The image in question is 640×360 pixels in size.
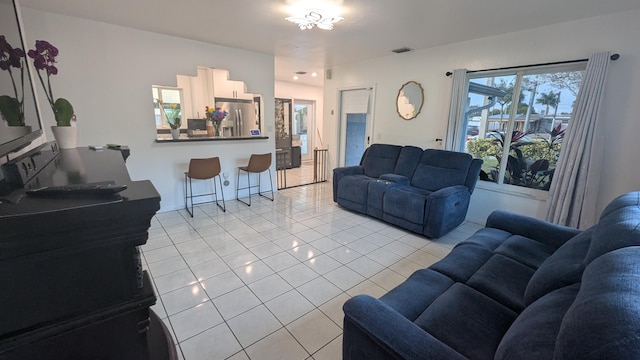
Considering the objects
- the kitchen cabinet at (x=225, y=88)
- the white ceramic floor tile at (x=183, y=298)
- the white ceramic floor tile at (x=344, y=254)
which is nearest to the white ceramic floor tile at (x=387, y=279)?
the white ceramic floor tile at (x=344, y=254)

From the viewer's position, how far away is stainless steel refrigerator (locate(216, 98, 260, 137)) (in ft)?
17.9

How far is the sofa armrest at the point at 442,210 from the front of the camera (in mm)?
3102

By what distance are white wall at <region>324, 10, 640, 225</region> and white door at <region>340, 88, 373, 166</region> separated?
186 mm

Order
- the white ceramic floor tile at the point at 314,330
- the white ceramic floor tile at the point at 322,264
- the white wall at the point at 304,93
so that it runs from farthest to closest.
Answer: the white wall at the point at 304,93 → the white ceramic floor tile at the point at 322,264 → the white ceramic floor tile at the point at 314,330

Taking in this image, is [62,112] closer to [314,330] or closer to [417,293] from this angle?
[314,330]

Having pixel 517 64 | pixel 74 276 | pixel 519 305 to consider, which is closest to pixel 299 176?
pixel 517 64

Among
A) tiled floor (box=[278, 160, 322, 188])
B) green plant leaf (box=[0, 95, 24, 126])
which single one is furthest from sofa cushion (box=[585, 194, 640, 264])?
tiled floor (box=[278, 160, 322, 188])

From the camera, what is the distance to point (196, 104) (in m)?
5.54

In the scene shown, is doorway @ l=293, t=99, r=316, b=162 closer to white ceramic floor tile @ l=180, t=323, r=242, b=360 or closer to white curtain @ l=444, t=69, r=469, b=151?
white curtain @ l=444, t=69, r=469, b=151

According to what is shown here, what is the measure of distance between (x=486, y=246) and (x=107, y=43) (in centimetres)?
456

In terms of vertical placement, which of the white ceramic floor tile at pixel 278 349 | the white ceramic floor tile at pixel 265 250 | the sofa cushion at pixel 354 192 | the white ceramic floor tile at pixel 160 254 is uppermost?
the sofa cushion at pixel 354 192

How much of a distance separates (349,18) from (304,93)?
5.24m

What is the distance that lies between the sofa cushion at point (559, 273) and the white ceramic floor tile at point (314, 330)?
3.75 ft

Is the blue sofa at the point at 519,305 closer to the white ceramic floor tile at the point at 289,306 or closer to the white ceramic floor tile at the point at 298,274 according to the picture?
the white ceramic floor tile at the point at 289,306
